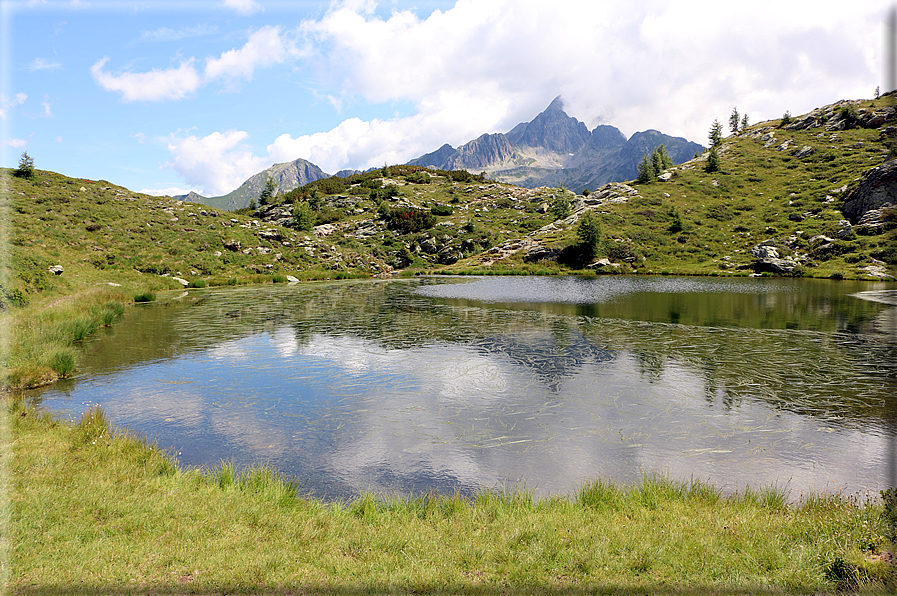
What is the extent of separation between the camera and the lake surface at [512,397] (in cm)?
1025

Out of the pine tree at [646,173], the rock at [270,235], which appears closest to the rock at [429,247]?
the rock at [270,235]

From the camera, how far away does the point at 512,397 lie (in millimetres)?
15305

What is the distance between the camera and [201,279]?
55562mm

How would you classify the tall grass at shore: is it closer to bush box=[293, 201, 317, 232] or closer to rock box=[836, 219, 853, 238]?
bush box=[293, 201, 317, 232]

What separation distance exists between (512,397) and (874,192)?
3650 inches

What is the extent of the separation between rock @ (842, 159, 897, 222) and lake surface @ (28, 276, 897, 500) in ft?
196

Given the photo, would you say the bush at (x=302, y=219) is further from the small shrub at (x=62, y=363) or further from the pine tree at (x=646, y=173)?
the pine tree at (x=646, y=173)

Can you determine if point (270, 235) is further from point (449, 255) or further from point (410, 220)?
point (449, 255)

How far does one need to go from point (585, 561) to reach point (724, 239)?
3622 inches

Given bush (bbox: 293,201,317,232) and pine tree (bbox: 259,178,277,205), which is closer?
bush (bbox: 293,201,317,232)

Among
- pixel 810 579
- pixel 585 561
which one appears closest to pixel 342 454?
pixel 585 561

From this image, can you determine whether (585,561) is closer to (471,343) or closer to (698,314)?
(471,343)

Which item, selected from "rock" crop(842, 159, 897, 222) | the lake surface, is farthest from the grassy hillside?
the lake surface

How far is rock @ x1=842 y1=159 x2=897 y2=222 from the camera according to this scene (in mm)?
71125
